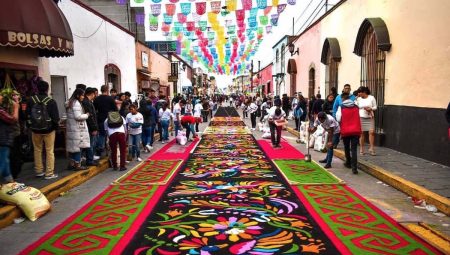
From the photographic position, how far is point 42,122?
23.6 ft

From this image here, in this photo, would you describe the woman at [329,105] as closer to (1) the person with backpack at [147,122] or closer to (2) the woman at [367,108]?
(2) the woman at [367,108]

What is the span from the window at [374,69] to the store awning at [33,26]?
9373mm

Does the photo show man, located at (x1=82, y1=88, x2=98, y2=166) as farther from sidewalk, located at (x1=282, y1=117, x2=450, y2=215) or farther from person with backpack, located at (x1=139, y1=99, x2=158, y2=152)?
sidewalk, located at (x1=282, y1=117, x2=450, y2=215)

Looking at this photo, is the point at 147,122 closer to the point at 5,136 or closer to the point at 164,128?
the point at 164,128

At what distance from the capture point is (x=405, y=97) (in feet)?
34.0

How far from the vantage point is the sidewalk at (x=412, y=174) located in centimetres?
618

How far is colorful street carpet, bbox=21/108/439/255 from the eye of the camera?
443 cm

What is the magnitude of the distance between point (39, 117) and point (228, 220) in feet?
14.3

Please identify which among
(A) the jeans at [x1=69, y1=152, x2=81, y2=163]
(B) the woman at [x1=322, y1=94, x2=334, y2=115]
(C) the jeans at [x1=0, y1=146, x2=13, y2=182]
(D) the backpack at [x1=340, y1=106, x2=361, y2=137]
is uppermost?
(B) the woman at [x1=322, y1=94, x2=334, y2=115]

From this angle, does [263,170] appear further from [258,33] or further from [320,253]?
[258,33]

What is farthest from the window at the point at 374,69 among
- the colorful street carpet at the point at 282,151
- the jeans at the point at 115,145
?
the jeans at the point at 115,145

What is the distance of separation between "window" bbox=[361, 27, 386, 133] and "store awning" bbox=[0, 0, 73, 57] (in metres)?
9.37

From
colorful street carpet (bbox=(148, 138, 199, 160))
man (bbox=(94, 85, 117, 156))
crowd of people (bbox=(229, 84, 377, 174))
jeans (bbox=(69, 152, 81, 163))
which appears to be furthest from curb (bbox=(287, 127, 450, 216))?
jeans (bbox=(69, 152, 81, 163))

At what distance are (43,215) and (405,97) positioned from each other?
9.38 metres
